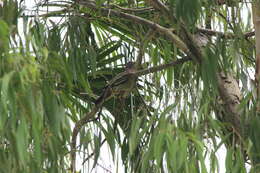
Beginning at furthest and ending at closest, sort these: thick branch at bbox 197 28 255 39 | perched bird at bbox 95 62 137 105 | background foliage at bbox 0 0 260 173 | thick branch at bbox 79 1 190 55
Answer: perched bird at bbox 95 62 137 105
thick branch at bbox 79 1 190 55
thick branch at bbox 197 28 255 39
background foliage at bbox 0 0 260 173

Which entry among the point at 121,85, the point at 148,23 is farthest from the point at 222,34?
the point at 121,85

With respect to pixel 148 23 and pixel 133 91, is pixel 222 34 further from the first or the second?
pixel 133 91

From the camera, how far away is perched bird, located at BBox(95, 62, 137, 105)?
263cm

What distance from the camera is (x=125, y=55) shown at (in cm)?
289

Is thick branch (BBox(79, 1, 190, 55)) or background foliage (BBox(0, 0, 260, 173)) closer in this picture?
background foliage (BBox(0, 0, 260, 173))

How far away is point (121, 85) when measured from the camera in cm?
268

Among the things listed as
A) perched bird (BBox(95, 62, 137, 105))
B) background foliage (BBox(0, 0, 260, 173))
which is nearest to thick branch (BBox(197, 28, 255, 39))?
background foliage (BBox(0, 0, 260, 173))

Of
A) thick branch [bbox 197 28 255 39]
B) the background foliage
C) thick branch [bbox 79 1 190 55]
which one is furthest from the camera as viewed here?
thick branch [bbox 79 1 190 55]

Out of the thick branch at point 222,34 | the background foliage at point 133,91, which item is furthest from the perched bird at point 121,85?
the thick branch at point 222,34

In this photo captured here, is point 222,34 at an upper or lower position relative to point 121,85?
upper

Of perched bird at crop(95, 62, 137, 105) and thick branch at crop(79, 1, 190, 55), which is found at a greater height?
thick branch at crop(79, 1, 190, 55)

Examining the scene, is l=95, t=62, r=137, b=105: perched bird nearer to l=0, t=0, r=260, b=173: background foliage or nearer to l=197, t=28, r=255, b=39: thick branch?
l=0, t=0, r=260, b=173: background foliage

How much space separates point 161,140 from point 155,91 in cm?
90

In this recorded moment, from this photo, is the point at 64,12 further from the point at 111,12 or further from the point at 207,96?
the point at 207,96
